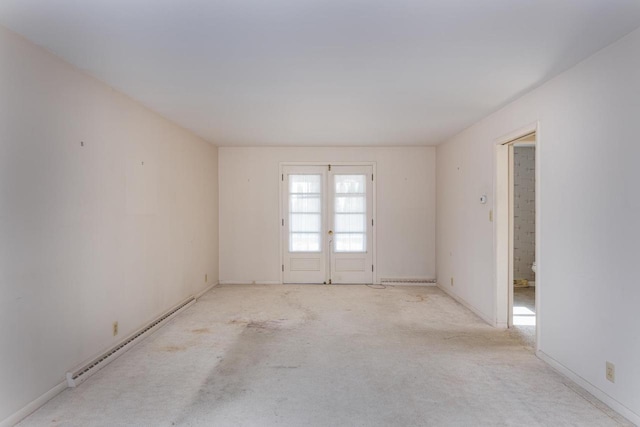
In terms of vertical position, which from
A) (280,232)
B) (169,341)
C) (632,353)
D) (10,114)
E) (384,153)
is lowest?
(169,341)

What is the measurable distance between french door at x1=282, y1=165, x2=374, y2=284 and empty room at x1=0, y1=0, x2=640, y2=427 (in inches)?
58.3

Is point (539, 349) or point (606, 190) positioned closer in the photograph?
point (606, 190)

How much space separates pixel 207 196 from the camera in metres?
5.87

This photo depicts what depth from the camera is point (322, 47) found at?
2391mm

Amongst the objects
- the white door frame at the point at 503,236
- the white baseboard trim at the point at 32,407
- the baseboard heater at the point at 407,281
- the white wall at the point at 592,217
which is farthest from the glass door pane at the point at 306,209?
the white baseboard trim at the point at 32,407

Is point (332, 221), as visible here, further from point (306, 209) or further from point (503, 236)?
point (503, 236)

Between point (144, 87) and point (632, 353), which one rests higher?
point (144, 87)

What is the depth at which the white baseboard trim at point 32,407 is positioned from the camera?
2.16 metres

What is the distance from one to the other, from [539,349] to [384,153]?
398 cm

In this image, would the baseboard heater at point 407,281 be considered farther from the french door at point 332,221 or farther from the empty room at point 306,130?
the empty room at point 306,130

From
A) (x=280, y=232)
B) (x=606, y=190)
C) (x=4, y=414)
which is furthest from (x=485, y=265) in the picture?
(x=4, y=414)

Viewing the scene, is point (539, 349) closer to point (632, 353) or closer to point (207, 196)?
point (632, 353)

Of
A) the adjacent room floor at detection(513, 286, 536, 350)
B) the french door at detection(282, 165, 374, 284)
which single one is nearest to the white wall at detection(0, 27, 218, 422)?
the french door at detection(282, 165, 374, 284)

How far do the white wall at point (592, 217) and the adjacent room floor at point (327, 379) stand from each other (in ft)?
1.00
